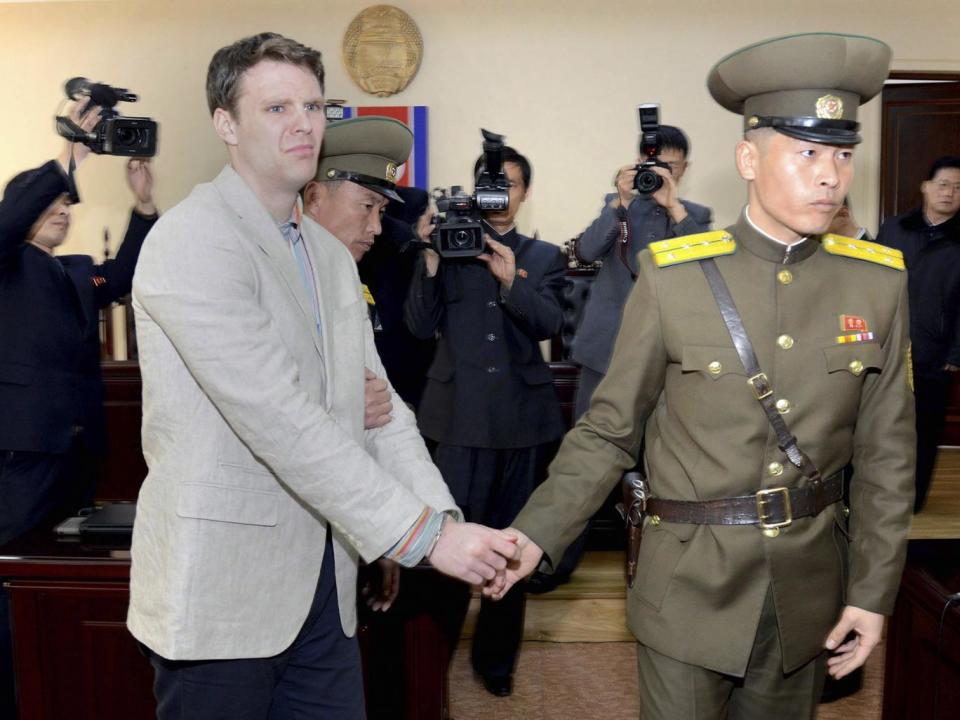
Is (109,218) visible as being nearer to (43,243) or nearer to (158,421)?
(43,243)

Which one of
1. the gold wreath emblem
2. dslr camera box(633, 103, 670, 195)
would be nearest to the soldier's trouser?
dslr camera box(633, 103, 670, 195)

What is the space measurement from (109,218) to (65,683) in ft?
16.8

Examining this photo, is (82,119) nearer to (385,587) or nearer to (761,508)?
(385,587)

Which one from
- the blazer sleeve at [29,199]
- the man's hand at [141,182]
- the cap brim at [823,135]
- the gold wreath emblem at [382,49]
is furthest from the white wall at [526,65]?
the cap brim at [823,135]

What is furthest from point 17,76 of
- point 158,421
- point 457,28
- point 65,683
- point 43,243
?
point 158,421

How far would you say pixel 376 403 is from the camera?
6.04 feet

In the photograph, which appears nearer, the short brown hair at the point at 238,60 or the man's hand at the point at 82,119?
the short brown hair at the point at 238,60

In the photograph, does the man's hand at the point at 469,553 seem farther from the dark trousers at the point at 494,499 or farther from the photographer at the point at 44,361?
the photographer at the point at 44,361

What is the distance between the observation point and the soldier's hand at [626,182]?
3287mm

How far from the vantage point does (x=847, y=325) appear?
65.4 inches

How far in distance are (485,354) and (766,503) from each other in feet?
5.08

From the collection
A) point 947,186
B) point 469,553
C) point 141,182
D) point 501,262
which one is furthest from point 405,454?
point 947,186

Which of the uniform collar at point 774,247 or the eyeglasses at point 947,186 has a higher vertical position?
the eyeglasses at point 947,186

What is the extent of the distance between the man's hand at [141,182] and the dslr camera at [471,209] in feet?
2.91
